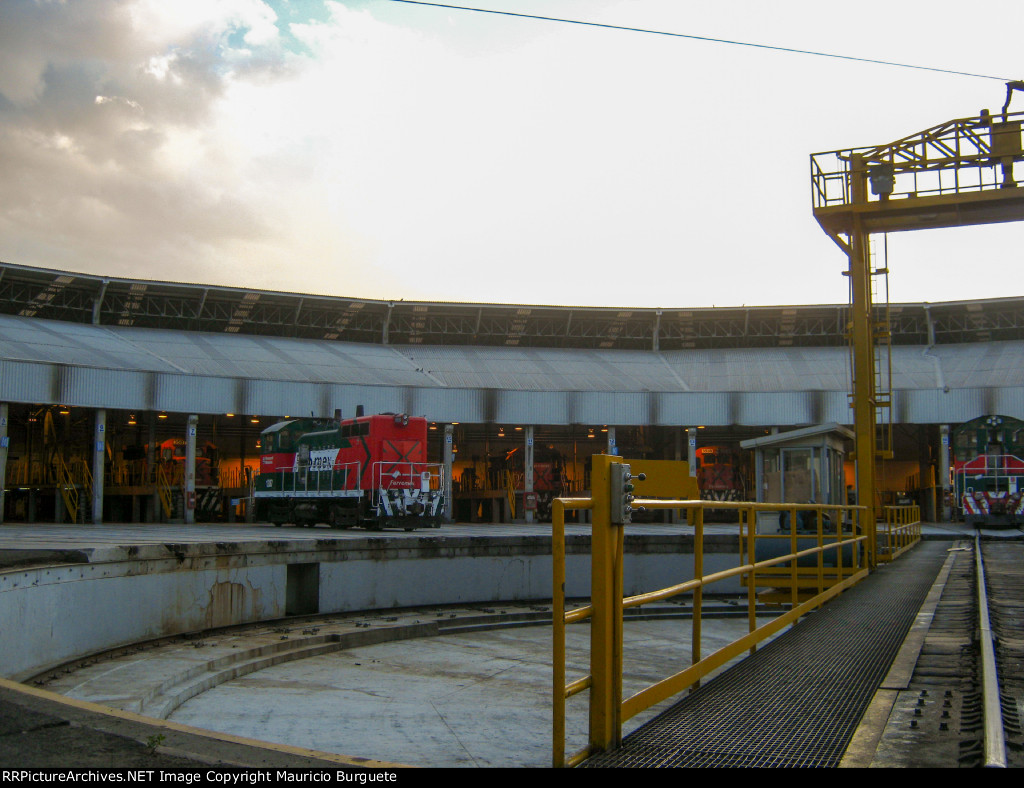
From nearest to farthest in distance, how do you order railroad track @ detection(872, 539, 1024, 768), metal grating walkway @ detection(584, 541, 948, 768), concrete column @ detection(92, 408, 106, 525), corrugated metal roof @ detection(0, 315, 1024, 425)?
railroad track @ detection(872, 539, 1024, 768)
metal grating walkway @ detection(584, 541, 948, 768)
concrete column @ detection(92, 408, 106, 525)
corrugated metal roof @ detection(0, 315, 1024, 425)

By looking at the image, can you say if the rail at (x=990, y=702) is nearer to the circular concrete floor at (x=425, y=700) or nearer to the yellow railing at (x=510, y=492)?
the circular concrete floor at (x=425, y=700)

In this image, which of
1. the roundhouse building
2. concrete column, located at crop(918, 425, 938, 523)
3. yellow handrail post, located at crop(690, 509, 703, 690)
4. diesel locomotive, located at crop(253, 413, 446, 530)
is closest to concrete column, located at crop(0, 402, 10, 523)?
the roundhouse building

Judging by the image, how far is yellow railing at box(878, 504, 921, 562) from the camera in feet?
56.0

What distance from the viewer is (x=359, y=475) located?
77.1ft

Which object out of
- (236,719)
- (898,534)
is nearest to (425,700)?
(236,719)

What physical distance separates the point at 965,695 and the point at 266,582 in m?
11.9

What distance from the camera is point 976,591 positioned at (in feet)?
35.9

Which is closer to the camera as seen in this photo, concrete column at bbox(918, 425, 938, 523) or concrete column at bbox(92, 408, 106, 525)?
concrete column at bbox(92, 408, 106, 525)

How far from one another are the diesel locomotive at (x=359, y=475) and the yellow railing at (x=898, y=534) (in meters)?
11.1

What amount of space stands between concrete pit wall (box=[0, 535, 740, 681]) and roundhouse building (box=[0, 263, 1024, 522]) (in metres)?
15.9

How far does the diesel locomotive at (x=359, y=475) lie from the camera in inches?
912

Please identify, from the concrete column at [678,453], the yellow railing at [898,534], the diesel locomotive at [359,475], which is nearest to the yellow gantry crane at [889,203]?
the yellow railing at [898,534]

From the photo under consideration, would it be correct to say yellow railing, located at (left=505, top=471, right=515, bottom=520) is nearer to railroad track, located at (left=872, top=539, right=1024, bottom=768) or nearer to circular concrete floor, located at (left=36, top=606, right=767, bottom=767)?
circular concrete floor, located at (left=36, top=606, right=767, bottom=767)
